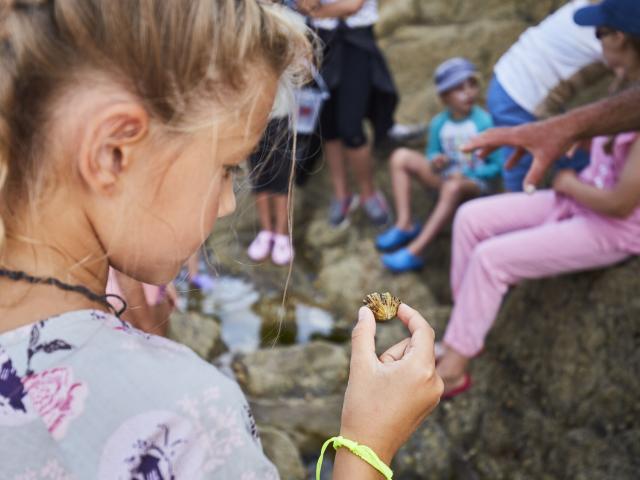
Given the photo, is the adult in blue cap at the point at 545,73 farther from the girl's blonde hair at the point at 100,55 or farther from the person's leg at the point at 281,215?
the girl's blonde hair at the point at 100,55

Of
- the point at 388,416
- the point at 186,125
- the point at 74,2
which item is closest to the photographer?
the point at 74,2

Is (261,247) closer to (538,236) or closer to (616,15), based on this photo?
(538,236)

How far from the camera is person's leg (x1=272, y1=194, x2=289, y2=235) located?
15.0ft

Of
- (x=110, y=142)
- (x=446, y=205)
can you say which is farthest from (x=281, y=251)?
(x=110, y=142)

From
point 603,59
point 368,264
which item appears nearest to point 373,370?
point 603,59

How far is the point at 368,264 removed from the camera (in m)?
4.44

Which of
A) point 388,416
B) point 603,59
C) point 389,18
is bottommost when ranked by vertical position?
point 389,18

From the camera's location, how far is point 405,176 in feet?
14.6

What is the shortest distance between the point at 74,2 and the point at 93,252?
388mm

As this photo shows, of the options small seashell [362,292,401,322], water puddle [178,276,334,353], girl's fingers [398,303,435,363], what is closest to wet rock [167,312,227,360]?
water puddle [178,276,334,353]

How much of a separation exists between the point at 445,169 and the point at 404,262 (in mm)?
653

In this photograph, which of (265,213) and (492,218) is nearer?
(492,218)

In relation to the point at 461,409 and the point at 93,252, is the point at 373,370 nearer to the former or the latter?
the point at 93,252

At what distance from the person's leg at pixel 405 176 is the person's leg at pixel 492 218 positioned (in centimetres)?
105
